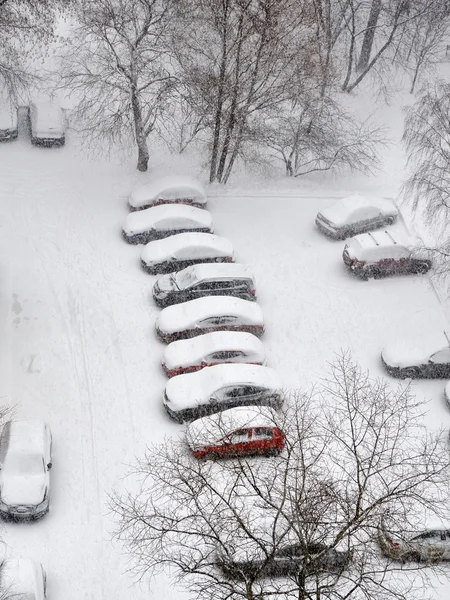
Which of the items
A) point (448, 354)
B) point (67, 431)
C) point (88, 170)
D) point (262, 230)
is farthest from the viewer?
point (88, 170)

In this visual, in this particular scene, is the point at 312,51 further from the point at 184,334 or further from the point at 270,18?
the point at 184,334

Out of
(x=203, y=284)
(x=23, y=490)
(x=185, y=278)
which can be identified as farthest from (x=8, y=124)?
(x=23, y=490)

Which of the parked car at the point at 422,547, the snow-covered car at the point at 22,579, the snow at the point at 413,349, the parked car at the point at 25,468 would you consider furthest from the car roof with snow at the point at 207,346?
the snow-covered car at the point at 22,579

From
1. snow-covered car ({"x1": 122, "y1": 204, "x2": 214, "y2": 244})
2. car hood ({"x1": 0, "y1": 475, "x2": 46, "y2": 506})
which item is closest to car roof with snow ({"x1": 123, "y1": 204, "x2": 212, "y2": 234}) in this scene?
snow-covered car ({"x1": 122, "y1": 204, "x2": 214, "y2": 244})

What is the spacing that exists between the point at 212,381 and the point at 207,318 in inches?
99.9

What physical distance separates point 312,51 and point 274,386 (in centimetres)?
1370

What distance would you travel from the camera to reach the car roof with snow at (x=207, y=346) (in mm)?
20469

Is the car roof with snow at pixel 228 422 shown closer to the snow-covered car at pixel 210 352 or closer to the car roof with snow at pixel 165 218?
the snow-covered car at pixel 210 352

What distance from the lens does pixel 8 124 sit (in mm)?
29234

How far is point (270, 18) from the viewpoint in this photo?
25.0 meters

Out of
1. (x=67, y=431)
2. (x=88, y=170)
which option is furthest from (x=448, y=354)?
(x=88, y=170)

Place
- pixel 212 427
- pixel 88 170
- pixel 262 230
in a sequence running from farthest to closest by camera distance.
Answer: pixel 88 170
pixel 262 230
pixel 212 427

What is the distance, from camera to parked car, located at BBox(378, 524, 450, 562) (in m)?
15.2

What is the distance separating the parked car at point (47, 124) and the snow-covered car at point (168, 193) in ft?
15.1
